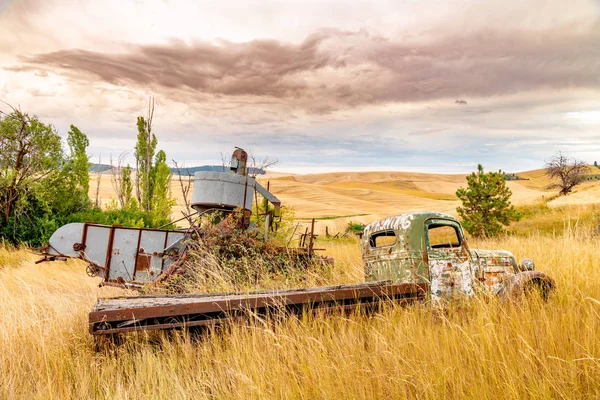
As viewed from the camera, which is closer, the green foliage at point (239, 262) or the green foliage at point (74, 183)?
the green foliage at point (239, 262)

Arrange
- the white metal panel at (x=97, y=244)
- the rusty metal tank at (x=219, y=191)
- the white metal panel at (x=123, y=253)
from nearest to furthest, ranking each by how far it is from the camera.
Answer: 1. the white metal panel at (x=97, y=244)
2. the white metal panel at (x=123, y=253)
3. the rusty metal tank at (x=219, y=191)

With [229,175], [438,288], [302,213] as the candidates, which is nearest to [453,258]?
[438,288]

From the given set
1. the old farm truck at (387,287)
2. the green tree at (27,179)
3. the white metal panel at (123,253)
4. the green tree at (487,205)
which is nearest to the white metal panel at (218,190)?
the white metal panel at (123,253)

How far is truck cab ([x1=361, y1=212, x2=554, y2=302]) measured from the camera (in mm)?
5219

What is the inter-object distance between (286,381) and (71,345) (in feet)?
9.19

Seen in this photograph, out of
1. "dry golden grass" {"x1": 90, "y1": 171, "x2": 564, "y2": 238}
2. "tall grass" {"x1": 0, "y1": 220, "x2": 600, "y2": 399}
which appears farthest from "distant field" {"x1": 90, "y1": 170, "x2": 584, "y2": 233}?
"tall grass" {"x1": 0, "y1": 220, "x2": 600, "y2": 399}

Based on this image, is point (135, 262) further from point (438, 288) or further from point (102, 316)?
point (438, 288)

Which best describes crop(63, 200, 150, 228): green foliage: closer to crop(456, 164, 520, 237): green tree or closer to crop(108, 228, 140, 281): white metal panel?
crop(108, 228, 140, 281): white metal panel

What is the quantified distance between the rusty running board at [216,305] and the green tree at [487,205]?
17.5 metres

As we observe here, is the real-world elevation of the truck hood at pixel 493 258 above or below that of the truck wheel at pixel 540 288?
above

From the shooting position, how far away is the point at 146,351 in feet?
14.2

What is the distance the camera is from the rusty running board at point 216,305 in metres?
3.70

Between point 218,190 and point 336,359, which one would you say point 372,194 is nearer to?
point 218,190

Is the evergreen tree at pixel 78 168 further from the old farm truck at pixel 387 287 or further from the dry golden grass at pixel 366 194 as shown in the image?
the dry golden grass at pixel 366 194
